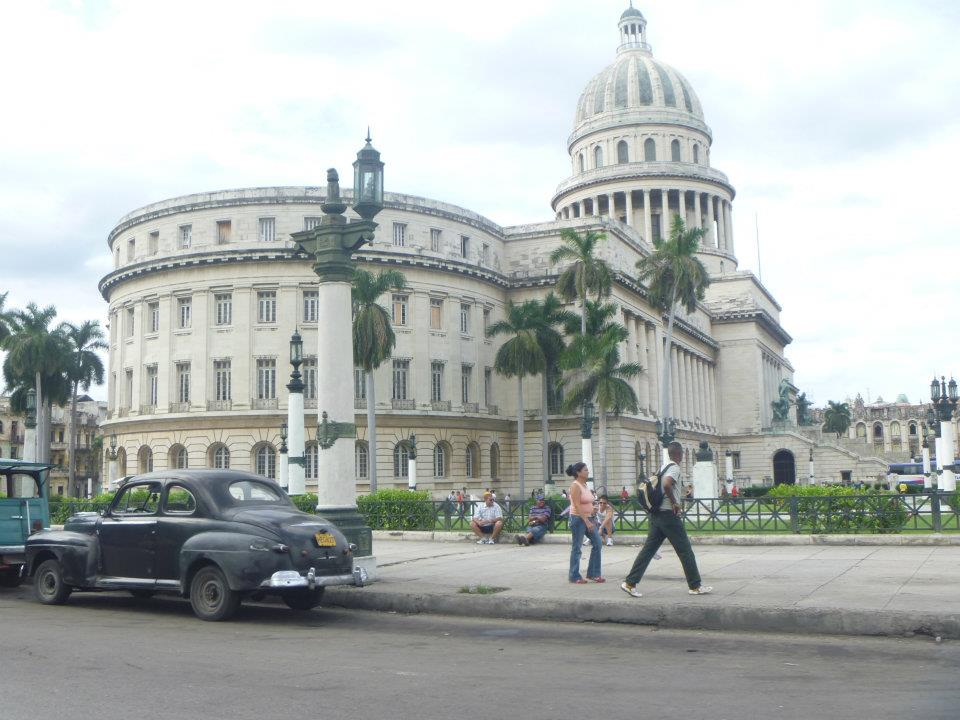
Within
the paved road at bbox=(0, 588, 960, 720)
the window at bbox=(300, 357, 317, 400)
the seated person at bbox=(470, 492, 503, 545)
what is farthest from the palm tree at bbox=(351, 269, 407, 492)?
the paved road at bbox=(0, 588, 960, 720)

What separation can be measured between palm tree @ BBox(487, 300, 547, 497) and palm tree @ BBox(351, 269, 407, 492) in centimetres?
767

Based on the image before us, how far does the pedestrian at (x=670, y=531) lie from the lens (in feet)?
39.1

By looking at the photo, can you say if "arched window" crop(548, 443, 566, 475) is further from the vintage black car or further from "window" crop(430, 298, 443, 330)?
the vintage black car

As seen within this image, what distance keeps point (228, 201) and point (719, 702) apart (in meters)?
49.1

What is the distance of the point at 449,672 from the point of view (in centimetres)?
849

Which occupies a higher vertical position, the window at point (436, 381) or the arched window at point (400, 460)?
the window at point (436, 381)

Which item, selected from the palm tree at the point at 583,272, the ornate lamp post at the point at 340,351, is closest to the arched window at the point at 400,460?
the palm tree at the point at 583,272

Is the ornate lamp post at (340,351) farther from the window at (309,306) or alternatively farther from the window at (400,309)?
the window at (400,309)

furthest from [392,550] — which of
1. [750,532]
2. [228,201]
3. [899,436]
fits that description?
[899,436]

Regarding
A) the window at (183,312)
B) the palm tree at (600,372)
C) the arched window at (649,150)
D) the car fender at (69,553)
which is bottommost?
the car fender at (69,553)

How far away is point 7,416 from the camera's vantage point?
4075 inches

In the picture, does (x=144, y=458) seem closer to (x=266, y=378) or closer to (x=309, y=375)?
(x=266, y=378)

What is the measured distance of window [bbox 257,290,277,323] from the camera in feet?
172

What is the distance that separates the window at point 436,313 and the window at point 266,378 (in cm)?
941
